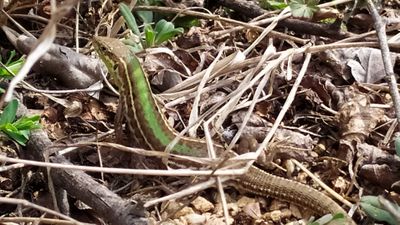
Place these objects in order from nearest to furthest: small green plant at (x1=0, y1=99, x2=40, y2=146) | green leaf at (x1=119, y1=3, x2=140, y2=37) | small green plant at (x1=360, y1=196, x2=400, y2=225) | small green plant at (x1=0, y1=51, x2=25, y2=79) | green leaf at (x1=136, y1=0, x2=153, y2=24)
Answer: small green plant at (x1=360, y1=196, x2=400, y2=225) → small green plant at (x1=0, y1=99, x2=40, y2=146) → small green plant at (x1=0, y1=51, x2=25, y2=79) → green leaf at (x1=119, y1=3, x2=140, y2=37) → green leaf at (x1=136, y1=0, x2=153, y2=24)

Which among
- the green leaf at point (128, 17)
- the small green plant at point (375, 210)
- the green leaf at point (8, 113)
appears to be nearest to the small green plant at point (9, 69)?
the green leaf at point (8, 113)

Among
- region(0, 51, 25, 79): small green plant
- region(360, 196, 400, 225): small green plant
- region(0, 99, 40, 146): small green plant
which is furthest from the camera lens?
region(0, 51, 25, 79): small green plant

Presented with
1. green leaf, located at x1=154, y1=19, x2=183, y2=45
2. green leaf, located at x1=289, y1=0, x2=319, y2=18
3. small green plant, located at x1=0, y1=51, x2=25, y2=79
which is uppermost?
green leaf, located at x1=289, y1=0, x2=319, y2=18

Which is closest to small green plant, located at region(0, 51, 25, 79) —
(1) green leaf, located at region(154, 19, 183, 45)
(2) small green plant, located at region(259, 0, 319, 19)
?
(1) green leaf, located at region(154, 19, 183, 45)

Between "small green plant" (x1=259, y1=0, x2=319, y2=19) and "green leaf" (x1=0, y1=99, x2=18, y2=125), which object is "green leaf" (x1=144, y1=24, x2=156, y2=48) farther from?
"green leaf" (x1=0, y1=99, x2=18, y2=125)

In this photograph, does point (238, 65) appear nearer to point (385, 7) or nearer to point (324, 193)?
point (324, 193)

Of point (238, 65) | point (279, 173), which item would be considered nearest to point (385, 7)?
point (238, 65)

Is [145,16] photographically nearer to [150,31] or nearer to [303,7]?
[150,31]
